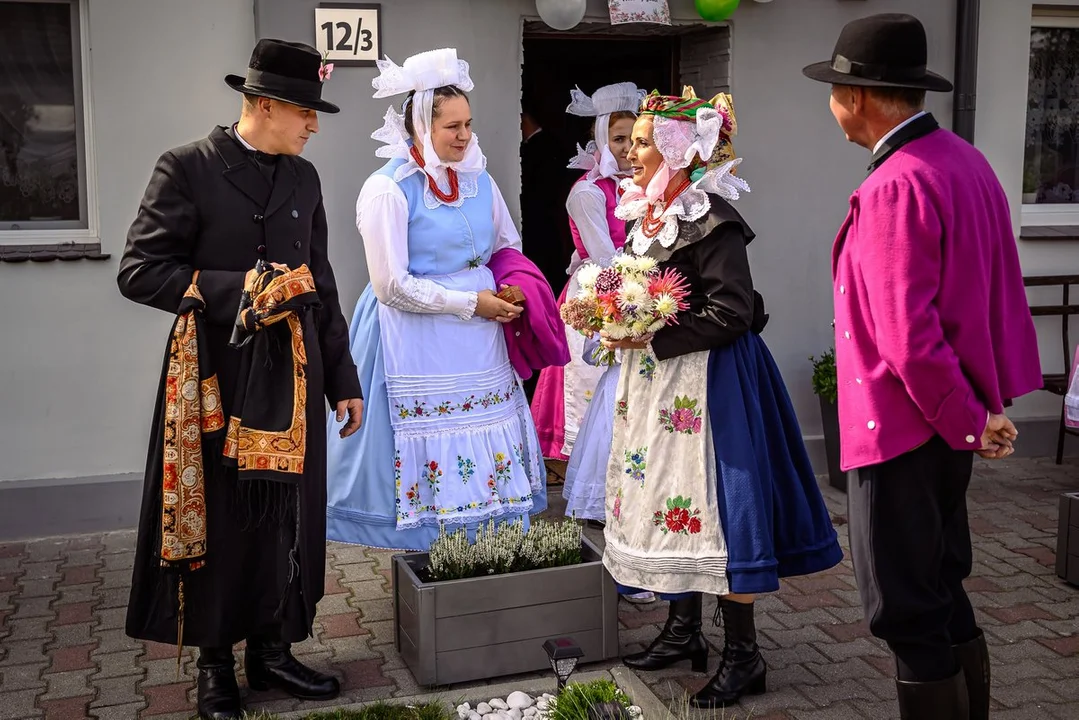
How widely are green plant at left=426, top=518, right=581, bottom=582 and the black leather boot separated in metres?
1.47

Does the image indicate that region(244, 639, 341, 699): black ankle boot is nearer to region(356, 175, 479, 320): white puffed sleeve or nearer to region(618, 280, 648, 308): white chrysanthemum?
region(356, 175, 479, 320): white puffed sleeve

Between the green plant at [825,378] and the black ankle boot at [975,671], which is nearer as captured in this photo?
the black ankle boot at [975,671]

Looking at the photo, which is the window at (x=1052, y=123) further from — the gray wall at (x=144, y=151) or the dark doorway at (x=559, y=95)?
the dark doorway at (x=559, y=95)

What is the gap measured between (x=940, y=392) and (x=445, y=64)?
8.03 ft

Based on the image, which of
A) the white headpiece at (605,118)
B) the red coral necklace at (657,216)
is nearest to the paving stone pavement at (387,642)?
the red coral necklace at (657,216)

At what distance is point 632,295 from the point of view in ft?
12.3

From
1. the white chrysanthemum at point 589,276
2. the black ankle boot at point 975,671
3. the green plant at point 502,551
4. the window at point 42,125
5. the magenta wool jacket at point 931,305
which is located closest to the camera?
the magenta wool jacket at point 931,305

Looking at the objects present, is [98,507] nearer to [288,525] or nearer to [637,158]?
[288,525]

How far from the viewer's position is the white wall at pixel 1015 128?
7250 millimetres

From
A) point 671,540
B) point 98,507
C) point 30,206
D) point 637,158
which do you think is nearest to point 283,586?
point 671,540

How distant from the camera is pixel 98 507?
19.9 feet

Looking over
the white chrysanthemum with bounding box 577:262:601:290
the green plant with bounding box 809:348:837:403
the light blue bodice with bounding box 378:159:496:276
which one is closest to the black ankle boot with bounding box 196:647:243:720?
the light blue bodice with bounding box 378:159:496:276

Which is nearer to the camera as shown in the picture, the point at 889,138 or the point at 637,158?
the point at 889,138

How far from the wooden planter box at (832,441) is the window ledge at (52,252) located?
418 cm
